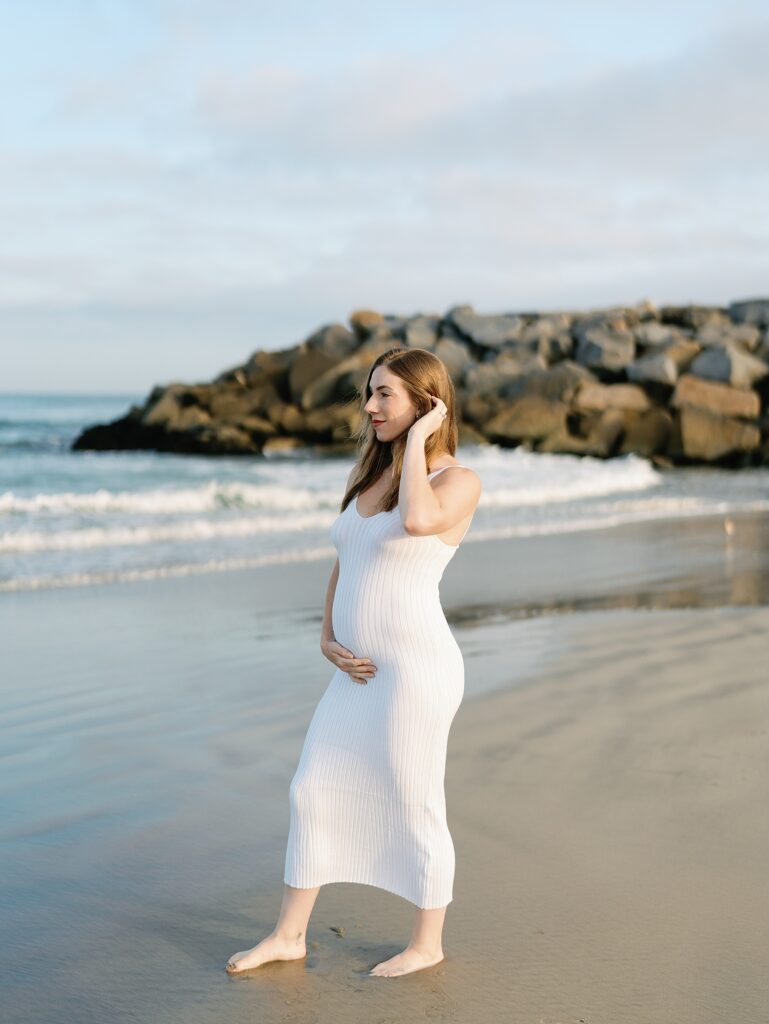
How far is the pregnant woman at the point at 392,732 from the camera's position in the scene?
3.12 meters

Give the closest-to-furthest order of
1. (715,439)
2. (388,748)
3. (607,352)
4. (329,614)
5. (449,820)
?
(388,748) → (329,614) → (449,820) → (715,439) → (607,352)

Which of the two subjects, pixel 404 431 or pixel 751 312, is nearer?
pixel 404 431

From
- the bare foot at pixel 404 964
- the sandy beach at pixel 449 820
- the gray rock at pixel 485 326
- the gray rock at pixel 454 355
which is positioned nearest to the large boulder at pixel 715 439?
the gray rock at pixel 454 355

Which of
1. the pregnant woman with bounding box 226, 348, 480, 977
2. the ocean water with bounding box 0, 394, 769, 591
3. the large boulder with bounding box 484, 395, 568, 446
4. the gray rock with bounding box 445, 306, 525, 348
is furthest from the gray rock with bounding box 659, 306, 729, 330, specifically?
the pregnant woman with bounding box 226, 348, 480, 977

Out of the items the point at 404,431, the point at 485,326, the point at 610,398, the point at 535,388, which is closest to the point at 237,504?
the point at 535,388

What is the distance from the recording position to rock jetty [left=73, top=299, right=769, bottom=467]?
96.0 ft

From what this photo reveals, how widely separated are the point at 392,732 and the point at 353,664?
0.21m

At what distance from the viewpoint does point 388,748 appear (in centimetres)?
311

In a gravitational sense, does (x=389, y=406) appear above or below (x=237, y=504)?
above

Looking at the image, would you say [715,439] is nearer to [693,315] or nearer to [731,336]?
[731,336]

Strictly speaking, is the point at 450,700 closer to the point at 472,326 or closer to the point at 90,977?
the point at 90,977

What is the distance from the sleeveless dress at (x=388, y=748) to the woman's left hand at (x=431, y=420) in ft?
0.75

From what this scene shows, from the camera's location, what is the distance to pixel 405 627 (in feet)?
10.3

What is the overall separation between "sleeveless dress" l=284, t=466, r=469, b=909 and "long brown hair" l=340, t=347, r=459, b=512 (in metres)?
0.15
